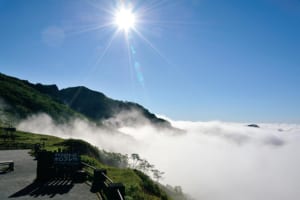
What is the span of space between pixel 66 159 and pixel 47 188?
3.72 meters

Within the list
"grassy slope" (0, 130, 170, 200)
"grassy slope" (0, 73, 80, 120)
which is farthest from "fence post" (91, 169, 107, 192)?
"grassy slope" (0, 73, 80, 120)

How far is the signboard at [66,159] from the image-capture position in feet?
64.9

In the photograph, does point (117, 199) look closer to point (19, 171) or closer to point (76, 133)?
point (19, 171)

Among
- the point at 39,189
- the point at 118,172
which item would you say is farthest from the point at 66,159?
the point at 118,172

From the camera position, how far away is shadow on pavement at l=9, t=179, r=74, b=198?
14961mm

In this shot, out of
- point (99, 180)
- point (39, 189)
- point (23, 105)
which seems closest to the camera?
point (39, 189)

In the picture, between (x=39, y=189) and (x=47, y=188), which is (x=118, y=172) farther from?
(x=39, y=189)

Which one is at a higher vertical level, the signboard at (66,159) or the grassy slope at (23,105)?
the grassy slope at (23,105)

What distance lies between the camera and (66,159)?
20.0 meters

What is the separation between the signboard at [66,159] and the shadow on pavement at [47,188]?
155 centimetres

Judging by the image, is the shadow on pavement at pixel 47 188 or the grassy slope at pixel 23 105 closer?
the shadow on pavement at pixel 47 188

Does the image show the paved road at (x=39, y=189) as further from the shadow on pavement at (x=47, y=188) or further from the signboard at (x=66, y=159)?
the signboard at (x=66, y=159)

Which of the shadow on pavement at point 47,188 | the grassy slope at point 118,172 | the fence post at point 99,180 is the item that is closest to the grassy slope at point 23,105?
the grassy slope at point 118,172


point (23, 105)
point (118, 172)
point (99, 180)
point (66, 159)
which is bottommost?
point (118, 172)
